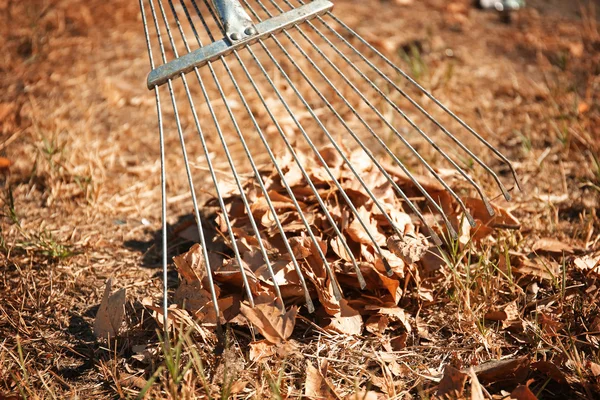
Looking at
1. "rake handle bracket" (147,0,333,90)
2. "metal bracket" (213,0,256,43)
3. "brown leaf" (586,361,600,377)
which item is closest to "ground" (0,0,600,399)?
"brown leaf" (586,361,600,377)

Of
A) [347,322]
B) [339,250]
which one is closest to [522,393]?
[347,322]

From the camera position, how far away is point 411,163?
241cm

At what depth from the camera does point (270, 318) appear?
1.59 m

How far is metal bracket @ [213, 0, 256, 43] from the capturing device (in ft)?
6.17

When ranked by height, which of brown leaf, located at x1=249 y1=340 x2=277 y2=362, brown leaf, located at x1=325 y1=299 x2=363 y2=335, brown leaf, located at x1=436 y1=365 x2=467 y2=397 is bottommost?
brown leaf, located at x1=436 y1=365 x2=467 y2=397

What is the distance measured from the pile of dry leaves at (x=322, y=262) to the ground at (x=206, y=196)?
0.22 ft

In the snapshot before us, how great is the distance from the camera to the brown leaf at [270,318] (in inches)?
61.9

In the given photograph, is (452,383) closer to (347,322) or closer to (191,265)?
(347,322)

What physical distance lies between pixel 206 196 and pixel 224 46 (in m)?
0.68

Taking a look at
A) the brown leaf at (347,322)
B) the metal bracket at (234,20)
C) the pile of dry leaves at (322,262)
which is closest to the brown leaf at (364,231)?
the pile of dry leaves at (322,262)

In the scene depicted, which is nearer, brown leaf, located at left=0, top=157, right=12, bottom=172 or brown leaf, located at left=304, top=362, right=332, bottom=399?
brown leaf, located at left=304, top=362, right=332, bottom=399

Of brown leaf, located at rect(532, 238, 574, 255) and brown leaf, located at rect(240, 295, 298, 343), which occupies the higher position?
brown leaf, located at rect(240, 295, 298, 343)

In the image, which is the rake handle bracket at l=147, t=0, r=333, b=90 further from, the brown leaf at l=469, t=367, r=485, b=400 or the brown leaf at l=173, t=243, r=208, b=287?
the brown leaf at l=469, t=367, r=485, b=400

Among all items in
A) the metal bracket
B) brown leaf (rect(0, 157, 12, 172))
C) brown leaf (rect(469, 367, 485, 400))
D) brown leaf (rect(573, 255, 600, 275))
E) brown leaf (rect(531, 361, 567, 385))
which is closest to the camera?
brown leaf (rect(469, 367, 485, 400))
